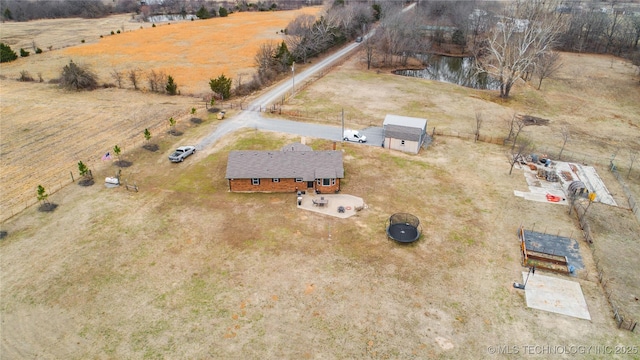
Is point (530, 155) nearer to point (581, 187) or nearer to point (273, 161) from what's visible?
point (581, 187)

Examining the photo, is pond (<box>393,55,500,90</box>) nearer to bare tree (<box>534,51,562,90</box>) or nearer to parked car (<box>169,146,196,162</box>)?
bare tree (<box>534,51,562,90</box>)

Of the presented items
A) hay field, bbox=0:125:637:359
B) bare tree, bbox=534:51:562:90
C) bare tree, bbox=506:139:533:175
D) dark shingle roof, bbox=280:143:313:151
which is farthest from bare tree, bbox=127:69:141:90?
bare tree, bbox=534:51:562:90

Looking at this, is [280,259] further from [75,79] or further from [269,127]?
[75,79]

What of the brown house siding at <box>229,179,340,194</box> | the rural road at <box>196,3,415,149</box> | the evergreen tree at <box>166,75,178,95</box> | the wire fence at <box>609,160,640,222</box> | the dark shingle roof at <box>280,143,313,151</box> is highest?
the evergreen tree at <box>166,75,178,95</box>

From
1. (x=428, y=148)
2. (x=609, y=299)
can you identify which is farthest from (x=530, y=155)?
(x=609, y=299)

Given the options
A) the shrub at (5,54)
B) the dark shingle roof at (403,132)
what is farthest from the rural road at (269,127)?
the shrub at (5,54)
